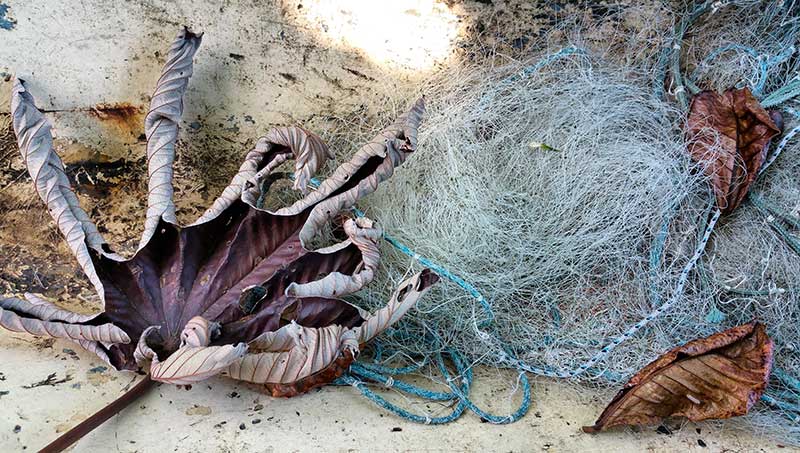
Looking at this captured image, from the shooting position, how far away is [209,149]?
1931 millimetres

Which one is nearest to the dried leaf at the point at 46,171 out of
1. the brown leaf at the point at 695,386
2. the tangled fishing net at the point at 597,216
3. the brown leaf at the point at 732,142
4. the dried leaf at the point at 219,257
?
the dried leaf at the point at 219,257

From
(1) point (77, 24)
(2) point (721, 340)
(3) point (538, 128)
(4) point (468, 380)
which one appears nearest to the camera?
(2) point (721, 340)

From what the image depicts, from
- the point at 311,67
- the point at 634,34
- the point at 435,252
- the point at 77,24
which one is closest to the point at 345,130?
the point at 311,67

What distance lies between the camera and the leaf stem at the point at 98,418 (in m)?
1.29

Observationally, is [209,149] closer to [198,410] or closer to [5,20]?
[5,20]

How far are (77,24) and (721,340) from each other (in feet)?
6.26

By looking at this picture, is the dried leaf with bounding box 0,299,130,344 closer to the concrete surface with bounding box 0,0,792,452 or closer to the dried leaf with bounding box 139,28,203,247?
the concrete surface with bounding box 0,0,792,452

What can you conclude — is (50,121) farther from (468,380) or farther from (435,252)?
(468,380)

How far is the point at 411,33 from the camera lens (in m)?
1.94

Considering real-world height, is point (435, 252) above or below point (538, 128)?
below

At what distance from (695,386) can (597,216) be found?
52 centimetres

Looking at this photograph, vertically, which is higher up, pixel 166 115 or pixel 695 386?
pixel 166 115

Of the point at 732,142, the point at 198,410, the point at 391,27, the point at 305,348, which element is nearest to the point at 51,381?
the point at 198,410

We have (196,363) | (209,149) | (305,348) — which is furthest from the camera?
(209,149)
